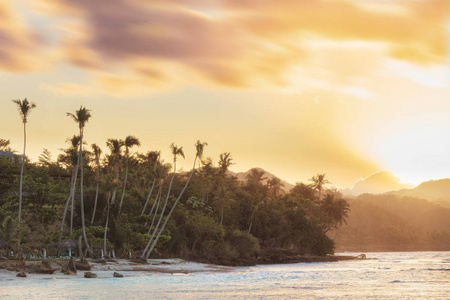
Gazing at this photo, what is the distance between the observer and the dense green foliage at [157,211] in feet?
205

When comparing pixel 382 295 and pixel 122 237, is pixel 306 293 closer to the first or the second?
pixel 382 295

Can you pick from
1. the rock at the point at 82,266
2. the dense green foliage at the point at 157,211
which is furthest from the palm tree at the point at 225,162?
the rock at the point at 82,266

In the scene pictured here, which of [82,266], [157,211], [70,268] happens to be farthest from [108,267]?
[157,211]

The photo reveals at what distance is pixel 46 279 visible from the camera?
43562mm

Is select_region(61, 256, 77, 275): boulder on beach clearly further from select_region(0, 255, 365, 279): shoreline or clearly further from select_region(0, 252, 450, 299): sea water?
select_region(0, 252, 450, 299): sea water

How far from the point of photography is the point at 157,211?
79438 mm

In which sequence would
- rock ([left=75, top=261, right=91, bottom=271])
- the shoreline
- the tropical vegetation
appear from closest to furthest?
the shoreline → rock ([left=75, top=261, right=91, bottom=271]) → the tropical vegetation

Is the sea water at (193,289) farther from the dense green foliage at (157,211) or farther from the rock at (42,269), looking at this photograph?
the dense green foliage at (157,211)

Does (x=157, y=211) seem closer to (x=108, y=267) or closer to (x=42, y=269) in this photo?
(x=108, y=267)

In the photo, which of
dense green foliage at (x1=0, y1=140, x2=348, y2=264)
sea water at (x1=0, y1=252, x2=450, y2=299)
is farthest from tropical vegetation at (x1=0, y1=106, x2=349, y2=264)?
sea water at (x1=0, y1=252, x2=450, y2=299)

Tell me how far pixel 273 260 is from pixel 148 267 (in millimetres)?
42163

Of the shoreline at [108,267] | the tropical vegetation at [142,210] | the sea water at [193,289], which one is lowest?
the sea water at [193,289]

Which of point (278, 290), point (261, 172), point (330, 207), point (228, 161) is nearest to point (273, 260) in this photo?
point (228, 161)

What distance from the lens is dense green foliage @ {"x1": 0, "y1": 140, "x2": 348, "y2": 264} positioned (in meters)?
62.3
